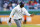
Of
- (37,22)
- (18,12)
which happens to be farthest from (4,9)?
(18,12)

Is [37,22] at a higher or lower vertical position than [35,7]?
lower

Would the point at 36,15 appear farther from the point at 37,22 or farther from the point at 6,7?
the point at 6,7

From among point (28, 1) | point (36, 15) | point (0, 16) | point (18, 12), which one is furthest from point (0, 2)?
point (18, 12)

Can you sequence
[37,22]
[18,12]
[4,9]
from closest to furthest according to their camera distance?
[18,12], [37,22], [4,9]

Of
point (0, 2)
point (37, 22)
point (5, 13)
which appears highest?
point (0, 2)

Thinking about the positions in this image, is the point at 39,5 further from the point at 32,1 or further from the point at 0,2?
the point at 0,2

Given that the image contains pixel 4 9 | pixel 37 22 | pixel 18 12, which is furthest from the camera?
pixel 4 9

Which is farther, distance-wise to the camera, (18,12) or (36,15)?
(36,15)

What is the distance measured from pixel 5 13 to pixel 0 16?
578mm

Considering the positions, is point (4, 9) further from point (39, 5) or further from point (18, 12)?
point (18, 12)

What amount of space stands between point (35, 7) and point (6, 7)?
2726 millimetres

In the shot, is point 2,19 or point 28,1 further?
point 28,1

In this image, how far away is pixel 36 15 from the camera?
1252cm

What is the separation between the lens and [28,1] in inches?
521
